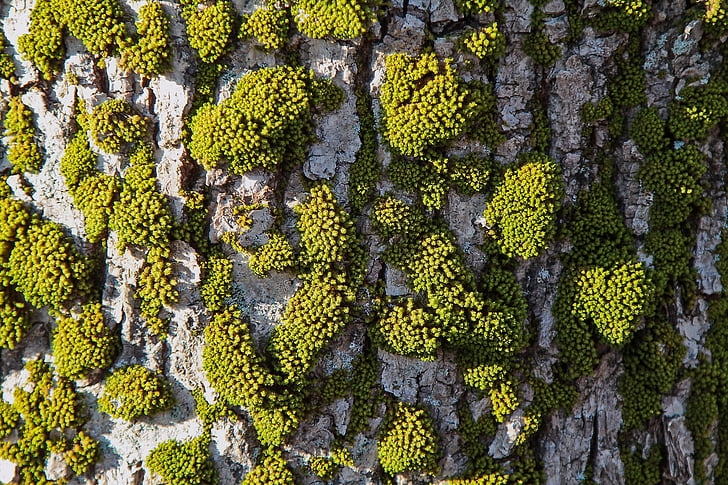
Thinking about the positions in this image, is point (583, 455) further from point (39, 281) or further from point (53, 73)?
point (53, 73)

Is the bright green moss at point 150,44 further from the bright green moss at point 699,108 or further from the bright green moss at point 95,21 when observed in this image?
the bright green moss at point 699,108

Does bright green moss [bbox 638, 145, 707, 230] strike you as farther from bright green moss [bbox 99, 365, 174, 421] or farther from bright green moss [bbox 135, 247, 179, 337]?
bright green moss [bbox 99, 365, 174, 421]

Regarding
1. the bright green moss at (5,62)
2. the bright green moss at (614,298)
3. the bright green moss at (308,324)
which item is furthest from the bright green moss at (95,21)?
the bright green moss at (614,298)

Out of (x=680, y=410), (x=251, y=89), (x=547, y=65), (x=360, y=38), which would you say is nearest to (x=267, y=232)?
(x=251, y=89)

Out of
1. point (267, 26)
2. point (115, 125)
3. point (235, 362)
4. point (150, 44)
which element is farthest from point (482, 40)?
point (235, 362)

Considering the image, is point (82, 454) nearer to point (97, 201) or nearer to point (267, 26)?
point (97, 201)

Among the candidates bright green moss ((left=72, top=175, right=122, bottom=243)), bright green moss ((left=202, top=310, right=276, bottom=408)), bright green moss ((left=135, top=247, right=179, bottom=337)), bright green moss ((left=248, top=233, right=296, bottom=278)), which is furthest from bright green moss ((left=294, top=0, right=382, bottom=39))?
bright green moss ((left=202, top=310, right=276, bottom=408))
